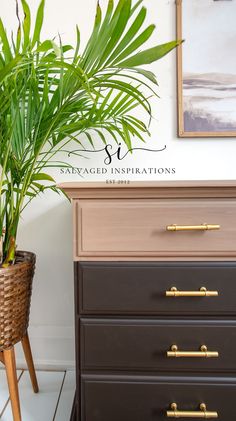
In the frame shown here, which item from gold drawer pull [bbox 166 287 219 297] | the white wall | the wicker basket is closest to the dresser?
gold drawer pull [bbox 166 287 219 297]

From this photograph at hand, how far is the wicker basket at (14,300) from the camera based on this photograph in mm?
992

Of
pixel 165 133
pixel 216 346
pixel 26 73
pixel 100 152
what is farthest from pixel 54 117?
pixel 216 346

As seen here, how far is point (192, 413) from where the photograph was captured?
0.97m

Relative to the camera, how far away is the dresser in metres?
0.95

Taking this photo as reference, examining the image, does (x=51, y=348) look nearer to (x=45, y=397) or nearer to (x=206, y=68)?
(x=45, y=397)

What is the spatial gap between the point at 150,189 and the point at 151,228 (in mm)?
125

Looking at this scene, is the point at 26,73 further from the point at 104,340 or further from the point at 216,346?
the point at 216,346

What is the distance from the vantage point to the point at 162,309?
3.15ft

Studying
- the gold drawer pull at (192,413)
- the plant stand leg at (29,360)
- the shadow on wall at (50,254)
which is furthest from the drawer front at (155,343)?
the shadow on wall at (50,254)

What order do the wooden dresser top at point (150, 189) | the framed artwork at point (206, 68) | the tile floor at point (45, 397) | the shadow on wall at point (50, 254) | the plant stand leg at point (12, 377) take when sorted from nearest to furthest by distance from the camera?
the wooden dresser top at point (150, 189) → the plant stand leg at point (12, 377) → the tile floor at point (45, 397) → the framed artwork at point (206, 68) → the shadow on wall at point (50, 254)

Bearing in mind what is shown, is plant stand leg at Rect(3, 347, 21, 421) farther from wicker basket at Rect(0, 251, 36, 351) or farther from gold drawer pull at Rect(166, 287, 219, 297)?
gold drawer pull at Rect(166, 287, 219, 297)

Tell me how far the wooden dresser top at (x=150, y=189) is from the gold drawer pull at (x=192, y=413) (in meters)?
0.68

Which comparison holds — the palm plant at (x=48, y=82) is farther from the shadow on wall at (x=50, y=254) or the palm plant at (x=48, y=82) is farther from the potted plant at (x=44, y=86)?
the shadow on wall at (x=50, y=254)

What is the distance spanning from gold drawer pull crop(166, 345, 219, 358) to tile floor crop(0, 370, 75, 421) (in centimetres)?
59
